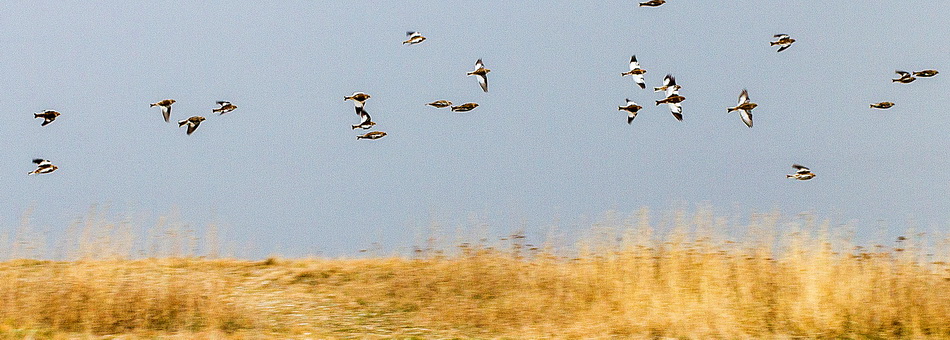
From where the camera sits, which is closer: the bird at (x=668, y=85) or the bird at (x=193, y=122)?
Result: the bird at (x=193, y=122)

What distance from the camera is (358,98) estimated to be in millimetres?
13039

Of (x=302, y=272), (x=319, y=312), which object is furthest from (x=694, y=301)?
(x=302, y=272)

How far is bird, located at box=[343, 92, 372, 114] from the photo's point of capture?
13.0 m

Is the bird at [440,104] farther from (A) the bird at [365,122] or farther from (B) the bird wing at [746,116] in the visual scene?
(B) the bird wing at [746,116]

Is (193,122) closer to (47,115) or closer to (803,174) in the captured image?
(47,115)

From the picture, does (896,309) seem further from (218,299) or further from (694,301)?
(218,299)

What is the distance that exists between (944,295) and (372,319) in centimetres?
740

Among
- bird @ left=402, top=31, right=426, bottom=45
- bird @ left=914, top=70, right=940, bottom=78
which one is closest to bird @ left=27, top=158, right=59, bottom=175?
bird @ left=402, top=31, right=426, bottom=45

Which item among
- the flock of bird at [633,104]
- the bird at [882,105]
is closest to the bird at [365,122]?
the flock of bird at [633,104]

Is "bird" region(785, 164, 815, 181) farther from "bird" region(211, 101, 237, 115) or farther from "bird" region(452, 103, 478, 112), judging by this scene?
"bird" region(211, 101, 237, 115)

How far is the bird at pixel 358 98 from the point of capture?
13008 millimetres

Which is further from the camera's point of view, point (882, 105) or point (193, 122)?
point (882, 105)

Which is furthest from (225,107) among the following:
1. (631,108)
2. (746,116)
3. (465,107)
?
(746,116)

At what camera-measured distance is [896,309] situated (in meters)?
11.9
